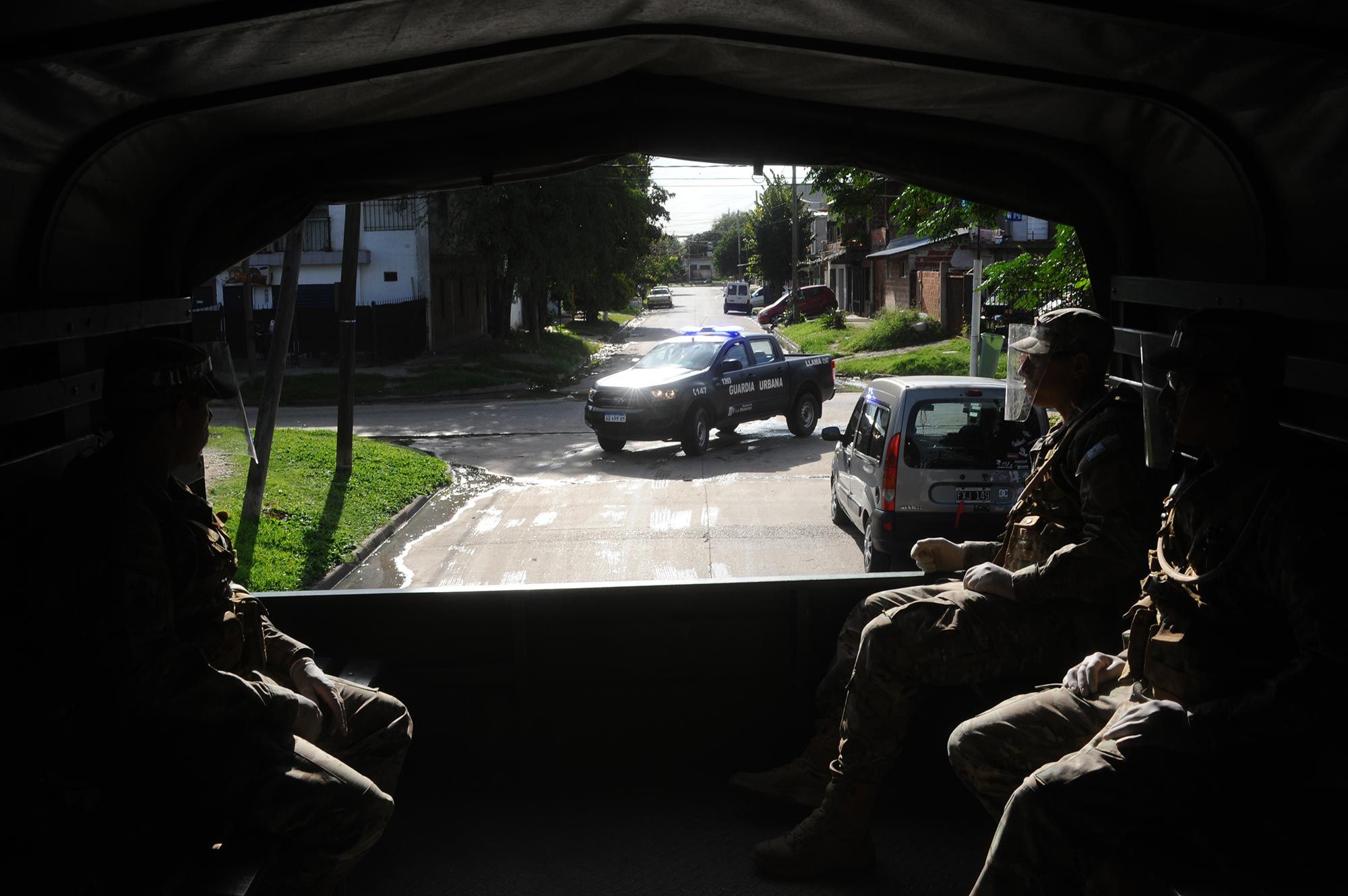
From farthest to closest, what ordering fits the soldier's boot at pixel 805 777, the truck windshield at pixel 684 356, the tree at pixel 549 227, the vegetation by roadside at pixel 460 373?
1. the tree at pixel 549 227
2. the vegetation by roadside at pixel 460 373
3. the truck windshield at pixel 684 356
4. the soldier's boot at pixel 805 777

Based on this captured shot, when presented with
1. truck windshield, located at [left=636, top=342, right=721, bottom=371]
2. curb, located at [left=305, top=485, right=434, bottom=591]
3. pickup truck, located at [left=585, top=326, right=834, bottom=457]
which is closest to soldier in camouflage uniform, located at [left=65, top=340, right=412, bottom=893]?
curb, located at [left=305, top=485, right=434, bottom=591]

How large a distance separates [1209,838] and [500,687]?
2.89m

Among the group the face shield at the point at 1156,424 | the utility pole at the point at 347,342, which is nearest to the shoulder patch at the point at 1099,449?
the face shield at the point at 1156,424

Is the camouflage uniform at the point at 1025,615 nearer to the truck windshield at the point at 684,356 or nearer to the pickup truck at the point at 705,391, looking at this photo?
the pickup truck at the point at 705,391

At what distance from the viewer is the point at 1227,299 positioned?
3.80 meters

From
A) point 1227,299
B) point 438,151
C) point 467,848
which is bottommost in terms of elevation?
point 467,848

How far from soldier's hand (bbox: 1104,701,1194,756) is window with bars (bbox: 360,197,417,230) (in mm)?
35953

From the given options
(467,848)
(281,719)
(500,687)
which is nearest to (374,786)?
(281,719)

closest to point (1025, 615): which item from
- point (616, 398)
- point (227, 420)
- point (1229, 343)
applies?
point (1229, 343)

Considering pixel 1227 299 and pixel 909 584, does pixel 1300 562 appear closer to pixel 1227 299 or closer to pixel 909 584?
pixel 1227 299

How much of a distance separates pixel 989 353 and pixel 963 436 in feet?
35.5

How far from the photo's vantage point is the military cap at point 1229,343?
3.04 m

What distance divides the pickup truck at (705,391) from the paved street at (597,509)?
47cm

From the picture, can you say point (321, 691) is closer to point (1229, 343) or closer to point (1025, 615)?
point (1025, 615)
